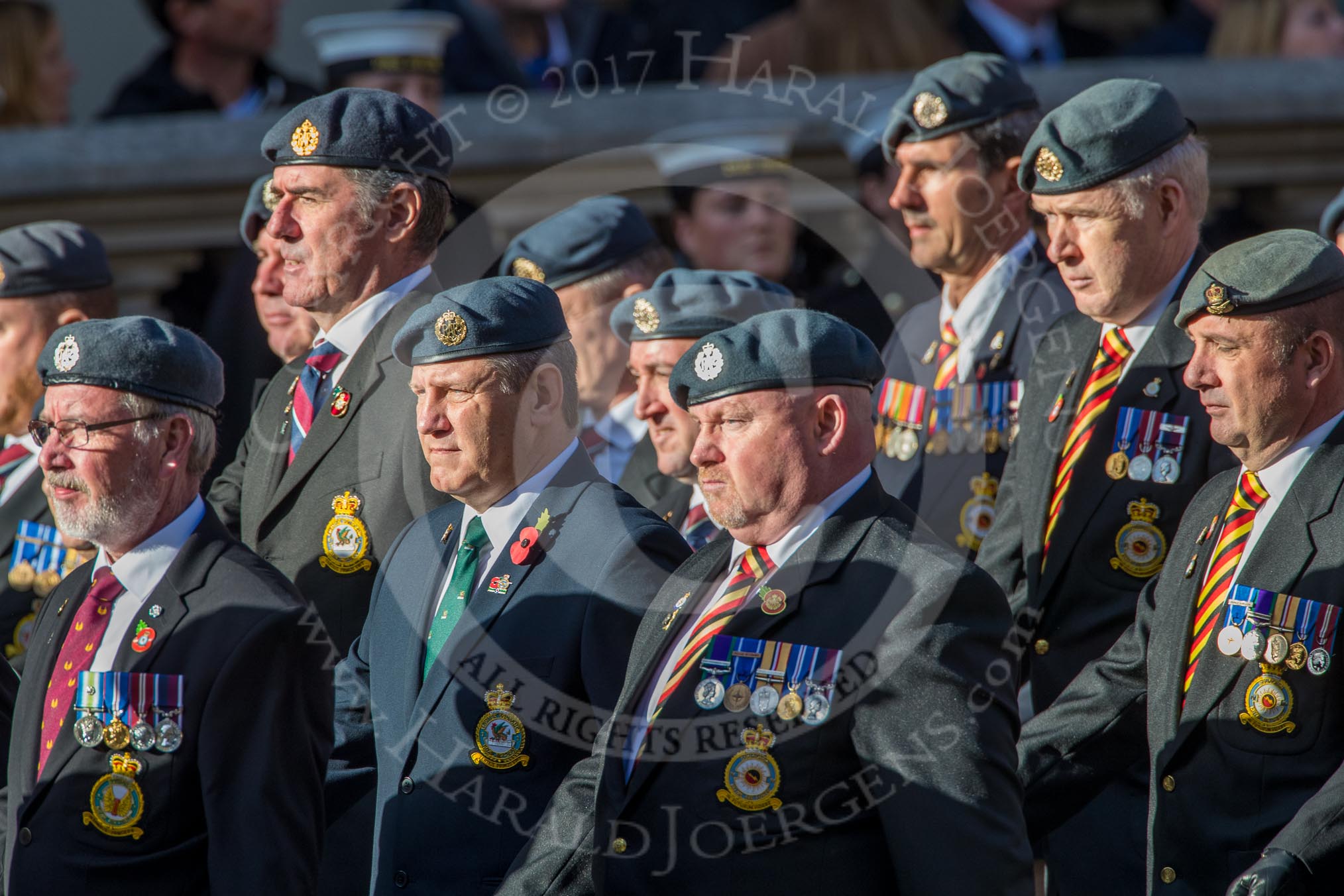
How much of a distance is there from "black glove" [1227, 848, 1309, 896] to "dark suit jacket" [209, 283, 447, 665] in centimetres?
211

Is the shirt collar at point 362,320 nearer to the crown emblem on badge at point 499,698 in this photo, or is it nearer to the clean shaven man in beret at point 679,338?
the clean shaven man in beret at point 679,338

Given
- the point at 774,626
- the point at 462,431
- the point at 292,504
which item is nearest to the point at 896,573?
the point at 774,626

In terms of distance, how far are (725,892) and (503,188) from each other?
4.07m

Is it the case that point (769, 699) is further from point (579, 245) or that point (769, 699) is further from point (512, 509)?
point (579, 245)

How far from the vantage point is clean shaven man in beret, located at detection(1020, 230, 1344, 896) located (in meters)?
4.02

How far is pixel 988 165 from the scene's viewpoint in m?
5.65

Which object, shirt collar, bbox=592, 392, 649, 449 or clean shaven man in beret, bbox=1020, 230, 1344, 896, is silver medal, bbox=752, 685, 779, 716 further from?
shirt collar, bbox=592, 392, 649, 449

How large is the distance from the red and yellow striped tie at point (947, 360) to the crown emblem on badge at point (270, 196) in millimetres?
1778

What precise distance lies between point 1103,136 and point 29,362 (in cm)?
314

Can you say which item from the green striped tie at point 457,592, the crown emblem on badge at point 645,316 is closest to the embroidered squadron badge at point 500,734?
the green striped tie at point 457,592

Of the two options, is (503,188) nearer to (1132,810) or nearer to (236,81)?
(236,81)

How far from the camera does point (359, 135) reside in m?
5.20

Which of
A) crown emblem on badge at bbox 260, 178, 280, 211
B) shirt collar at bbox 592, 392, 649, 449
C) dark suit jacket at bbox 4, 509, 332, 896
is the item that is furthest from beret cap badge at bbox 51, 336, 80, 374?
shirt collar at bbox 592, 392, 649, 449

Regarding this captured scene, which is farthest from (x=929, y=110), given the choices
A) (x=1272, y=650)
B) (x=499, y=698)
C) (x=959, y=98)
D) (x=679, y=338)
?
(x=499, y=698)
